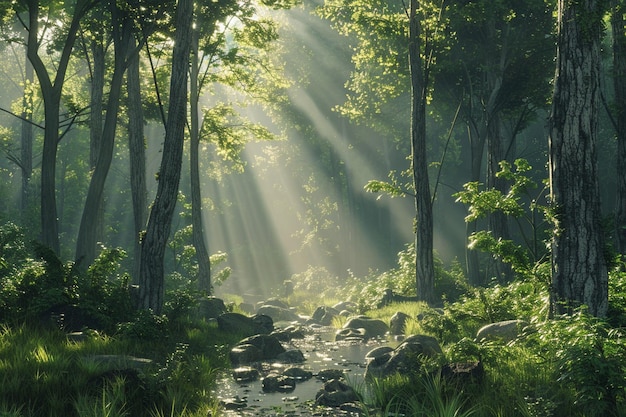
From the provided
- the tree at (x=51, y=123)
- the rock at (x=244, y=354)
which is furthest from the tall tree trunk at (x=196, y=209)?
the rock at (x=244, y=354)

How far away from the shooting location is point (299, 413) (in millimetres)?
8094

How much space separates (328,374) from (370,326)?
571cm

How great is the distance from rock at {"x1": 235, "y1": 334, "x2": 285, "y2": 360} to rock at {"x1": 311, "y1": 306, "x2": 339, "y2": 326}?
727cm

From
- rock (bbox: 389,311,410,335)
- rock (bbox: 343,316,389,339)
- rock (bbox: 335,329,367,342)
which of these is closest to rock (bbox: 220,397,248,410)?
rock (bbox: 335,329,367,342)

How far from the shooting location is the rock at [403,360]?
9672mm

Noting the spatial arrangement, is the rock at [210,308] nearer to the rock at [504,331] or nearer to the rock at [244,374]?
the rock at [244,374]

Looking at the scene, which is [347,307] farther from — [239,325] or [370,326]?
[239,325]

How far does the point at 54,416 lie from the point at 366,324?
35.4 ft

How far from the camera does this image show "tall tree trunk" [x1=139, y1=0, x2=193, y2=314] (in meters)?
13.0

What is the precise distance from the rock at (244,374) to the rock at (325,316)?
32.0 feet

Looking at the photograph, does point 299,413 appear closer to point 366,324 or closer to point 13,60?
point 366,324

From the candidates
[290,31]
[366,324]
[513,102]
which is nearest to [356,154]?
[290,31]

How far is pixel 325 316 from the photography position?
834 inches

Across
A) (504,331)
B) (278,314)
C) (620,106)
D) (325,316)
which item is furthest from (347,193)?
(504,331)
